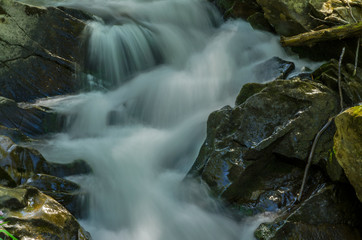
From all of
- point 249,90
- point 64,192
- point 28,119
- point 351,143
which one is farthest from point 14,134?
point 351,143

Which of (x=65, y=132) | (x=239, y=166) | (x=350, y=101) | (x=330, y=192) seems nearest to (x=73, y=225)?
(x=239, y=166)

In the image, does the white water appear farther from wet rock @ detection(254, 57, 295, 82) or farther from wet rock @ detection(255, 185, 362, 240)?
wet rock @ detection(255, 185, 362, 240)

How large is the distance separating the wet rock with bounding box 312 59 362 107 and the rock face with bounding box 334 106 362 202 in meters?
1.34

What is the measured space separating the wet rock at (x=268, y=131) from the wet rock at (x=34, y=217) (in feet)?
6.02

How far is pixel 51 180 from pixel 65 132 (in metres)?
2.12

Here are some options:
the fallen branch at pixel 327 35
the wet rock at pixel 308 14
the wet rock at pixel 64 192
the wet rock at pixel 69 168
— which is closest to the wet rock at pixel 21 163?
the wet rock at pixel 69 168

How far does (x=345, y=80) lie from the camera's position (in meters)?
4.64

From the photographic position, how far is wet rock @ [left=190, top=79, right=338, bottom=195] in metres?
4.04

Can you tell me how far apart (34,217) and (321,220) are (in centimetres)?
280

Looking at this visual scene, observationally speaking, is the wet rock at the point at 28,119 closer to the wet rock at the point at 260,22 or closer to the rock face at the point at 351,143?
the rock face at the point at 351,143

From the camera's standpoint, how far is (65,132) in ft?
19.5

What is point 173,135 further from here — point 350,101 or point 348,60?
point 348,60

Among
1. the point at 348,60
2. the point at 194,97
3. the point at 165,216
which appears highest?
the point at 348,60

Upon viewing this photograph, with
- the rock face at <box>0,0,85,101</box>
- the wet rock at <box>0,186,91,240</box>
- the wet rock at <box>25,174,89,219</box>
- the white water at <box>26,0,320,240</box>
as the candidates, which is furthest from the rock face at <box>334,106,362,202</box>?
the rock face at <box>0,0,85,101</box>
